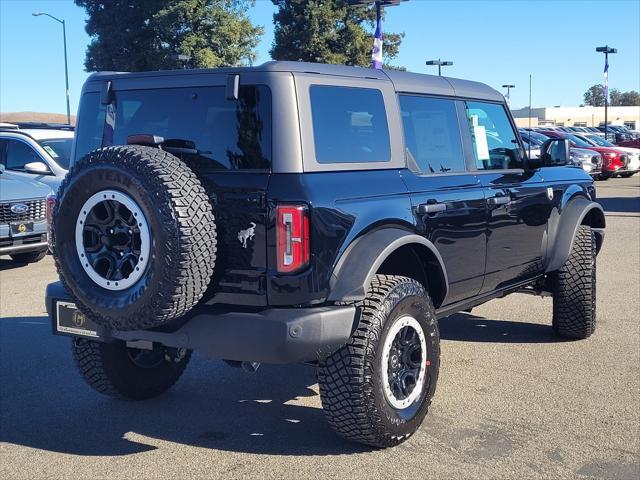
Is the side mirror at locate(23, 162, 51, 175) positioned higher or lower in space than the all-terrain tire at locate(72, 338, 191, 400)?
higher

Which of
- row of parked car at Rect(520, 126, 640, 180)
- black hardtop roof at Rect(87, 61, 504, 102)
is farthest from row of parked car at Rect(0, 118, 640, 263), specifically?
row of parked car at Rect(520, 126, 640, 180)

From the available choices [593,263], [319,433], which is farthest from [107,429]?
[593,263]

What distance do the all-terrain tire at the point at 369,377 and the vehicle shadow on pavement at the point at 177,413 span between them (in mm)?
239

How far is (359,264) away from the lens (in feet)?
12.9

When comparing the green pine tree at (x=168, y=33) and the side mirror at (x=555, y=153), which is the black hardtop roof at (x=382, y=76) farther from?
the green pine tree at (x=168, y=33)

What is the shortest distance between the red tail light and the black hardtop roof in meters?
0.76

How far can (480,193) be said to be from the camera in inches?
203

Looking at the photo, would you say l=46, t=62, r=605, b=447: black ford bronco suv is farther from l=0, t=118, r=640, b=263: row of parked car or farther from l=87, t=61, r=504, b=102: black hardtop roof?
l=0, t=118, r=640, b=263: row of parked car

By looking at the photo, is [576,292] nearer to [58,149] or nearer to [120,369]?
Answer: [120,369]

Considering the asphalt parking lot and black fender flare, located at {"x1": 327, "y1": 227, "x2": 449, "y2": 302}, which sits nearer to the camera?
black fender flare, located at {"x1": 327, "y1": 227, "x2": 449, "y2": 302}

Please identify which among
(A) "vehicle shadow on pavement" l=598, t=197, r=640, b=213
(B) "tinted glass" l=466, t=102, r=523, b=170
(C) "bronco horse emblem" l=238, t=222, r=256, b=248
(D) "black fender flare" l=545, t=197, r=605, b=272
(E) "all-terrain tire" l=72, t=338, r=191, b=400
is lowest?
(E) "all-terrain tire" l=72, t=338, r=191, b=400

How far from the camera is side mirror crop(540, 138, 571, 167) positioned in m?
6.19

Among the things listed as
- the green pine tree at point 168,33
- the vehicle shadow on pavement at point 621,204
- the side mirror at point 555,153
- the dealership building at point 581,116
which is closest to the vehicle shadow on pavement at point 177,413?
the side mirror at point 555,153

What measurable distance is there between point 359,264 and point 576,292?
305 cm
